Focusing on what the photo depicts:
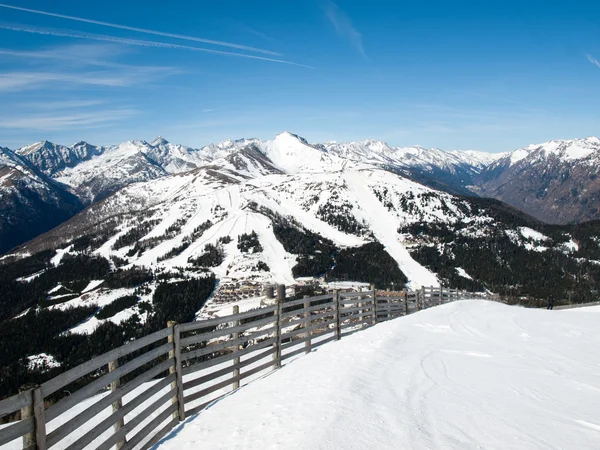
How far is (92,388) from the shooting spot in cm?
608

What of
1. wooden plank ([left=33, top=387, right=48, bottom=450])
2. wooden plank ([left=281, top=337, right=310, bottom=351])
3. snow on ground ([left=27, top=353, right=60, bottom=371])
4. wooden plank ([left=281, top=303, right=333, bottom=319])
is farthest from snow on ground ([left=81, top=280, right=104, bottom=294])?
wooden plank ([left=33, top=387, right=48, bottom=450])

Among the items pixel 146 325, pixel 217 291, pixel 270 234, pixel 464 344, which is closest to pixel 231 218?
pixel 270 234

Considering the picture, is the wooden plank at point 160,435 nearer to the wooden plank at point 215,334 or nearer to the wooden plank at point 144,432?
the wooden plank at point 144,432

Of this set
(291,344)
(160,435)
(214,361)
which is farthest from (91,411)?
(291,344)

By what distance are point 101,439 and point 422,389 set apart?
705cm

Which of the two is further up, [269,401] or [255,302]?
[269,401]

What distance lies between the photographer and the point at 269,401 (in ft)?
28.8

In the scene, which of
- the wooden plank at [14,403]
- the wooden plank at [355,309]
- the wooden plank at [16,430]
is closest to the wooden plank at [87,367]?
the wooden plank at [14,403]

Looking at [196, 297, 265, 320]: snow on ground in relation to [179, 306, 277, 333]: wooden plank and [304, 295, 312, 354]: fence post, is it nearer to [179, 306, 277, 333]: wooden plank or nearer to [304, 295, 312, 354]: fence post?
[304, 295, 312, 354]: fence post

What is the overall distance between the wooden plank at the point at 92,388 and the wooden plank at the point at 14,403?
351 mm

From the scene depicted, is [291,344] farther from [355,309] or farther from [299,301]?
[355,309]

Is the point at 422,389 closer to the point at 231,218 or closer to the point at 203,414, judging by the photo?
the point at 203,414

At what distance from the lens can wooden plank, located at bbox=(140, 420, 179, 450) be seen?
7225 millimetres

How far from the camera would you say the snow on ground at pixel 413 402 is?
7.05 m
